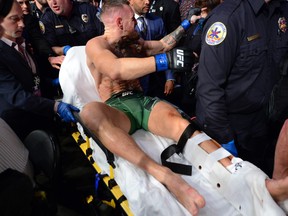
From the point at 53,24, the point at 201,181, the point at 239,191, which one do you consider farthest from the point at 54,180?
the point at 53,24

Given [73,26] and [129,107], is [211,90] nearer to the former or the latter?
[129,107]

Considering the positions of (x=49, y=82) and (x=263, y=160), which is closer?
(x=263, y=160)

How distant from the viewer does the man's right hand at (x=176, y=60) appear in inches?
64.1

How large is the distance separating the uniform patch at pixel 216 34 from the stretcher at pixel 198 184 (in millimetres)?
593

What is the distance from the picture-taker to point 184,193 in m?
1.48

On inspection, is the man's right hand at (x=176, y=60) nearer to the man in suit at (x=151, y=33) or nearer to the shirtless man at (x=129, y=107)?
the shirtless man at (x=129, y=107)

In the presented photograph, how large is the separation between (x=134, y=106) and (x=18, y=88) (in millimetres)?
917

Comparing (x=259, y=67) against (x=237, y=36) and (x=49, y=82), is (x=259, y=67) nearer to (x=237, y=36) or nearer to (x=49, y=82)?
(x=237, y=36)

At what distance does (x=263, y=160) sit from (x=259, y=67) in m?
0.79

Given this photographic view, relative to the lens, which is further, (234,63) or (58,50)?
(58,50)

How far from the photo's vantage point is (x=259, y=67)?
5.81 ft

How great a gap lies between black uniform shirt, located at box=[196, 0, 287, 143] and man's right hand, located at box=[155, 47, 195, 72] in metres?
0.13

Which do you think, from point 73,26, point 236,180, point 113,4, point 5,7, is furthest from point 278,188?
point 73,26

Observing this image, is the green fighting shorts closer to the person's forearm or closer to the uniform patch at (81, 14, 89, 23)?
the person's forearm
